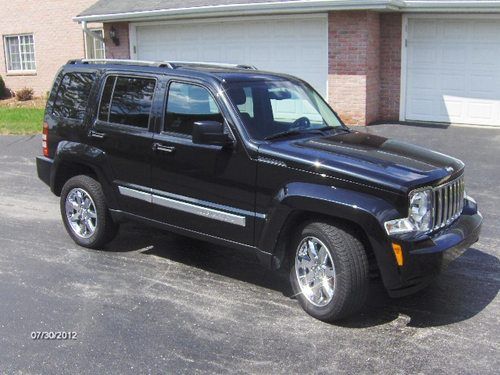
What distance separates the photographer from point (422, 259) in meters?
4.18

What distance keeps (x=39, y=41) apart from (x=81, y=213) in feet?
59.6

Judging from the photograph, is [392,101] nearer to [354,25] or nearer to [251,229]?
[354,25]

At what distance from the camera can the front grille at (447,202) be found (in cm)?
444

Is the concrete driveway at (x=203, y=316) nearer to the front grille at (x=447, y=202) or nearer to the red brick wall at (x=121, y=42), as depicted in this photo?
the front grille at (x=447, y=202)

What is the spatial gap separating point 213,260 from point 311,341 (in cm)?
192

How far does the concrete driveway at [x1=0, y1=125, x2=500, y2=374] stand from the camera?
3.94m

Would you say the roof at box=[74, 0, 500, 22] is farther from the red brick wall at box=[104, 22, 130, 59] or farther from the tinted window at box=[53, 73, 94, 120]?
the tinted window at box=[53, 73, 94, 120]

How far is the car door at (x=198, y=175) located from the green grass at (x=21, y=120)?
34.6 ft

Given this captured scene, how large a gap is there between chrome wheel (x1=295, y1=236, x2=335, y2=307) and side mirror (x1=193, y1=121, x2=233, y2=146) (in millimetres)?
1044

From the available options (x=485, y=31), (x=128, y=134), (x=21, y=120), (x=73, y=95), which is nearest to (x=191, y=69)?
Answer: (x=128, y=134)

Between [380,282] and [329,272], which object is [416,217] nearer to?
[329,272]

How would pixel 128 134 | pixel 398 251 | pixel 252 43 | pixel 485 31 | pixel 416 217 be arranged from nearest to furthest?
pixel 398 251 < pixel 416 217 < pixel 128 134 < pixel 485 31 < pixel 252 43

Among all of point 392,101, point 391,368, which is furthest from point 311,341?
point 392,101

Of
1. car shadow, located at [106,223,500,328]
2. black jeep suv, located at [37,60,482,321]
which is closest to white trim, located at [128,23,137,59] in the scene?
black jeep suv, located at [37,60,482,321]
